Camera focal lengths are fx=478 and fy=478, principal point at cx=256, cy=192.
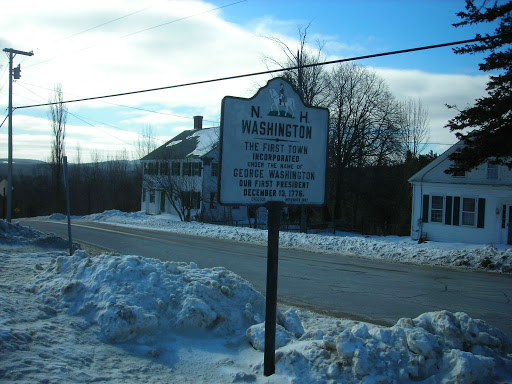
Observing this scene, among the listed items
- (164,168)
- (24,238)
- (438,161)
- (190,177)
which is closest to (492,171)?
(438,161)

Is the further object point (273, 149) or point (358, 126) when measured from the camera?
point (358, 126)

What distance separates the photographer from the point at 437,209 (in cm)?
2658

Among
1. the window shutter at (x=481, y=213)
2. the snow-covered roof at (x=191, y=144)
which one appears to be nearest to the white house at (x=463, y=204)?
the window shutter at (x=481, y=213)

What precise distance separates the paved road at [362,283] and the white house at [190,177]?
1733cm

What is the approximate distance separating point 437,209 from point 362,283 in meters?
16.2

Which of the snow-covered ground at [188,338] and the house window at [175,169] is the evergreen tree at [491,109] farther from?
the house window at [175,169]

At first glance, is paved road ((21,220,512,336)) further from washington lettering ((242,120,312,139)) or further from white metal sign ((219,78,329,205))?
washington lettering ((242,120,312,139))

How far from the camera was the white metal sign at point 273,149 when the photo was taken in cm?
477

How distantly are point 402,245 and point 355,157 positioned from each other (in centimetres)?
2588

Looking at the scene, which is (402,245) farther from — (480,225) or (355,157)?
(355,157)

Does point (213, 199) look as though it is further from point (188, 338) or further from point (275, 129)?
point (275, 129)

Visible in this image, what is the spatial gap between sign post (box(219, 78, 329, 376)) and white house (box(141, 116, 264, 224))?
29356 millimetres

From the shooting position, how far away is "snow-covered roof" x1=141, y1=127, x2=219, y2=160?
44.4 meters

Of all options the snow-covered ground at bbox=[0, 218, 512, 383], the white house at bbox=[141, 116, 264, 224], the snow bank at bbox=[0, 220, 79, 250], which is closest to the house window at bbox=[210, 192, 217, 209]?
the white house at bbox=[141, 116, 264, 224]
